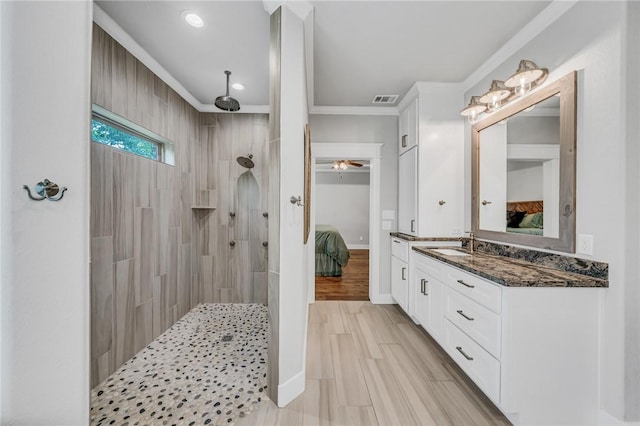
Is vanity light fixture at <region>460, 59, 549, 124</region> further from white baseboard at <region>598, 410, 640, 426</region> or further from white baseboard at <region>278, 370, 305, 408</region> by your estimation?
white baseboard at <region>278, 370, 305, 408</region>

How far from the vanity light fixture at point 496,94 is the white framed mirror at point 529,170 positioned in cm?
8

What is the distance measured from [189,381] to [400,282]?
2293mm

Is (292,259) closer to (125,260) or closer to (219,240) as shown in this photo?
(125,260)

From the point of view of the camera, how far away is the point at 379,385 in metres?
1.70

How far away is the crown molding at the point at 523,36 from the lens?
1.57 metres

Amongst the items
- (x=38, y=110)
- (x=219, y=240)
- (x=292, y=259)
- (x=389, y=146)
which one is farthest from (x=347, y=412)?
(x=389, y=146)

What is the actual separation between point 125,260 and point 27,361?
57.5 inches

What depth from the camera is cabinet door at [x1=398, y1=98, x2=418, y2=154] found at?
274 centimetres

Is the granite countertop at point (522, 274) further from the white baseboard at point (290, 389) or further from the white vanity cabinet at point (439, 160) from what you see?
the white baseboard at point (290, 389)

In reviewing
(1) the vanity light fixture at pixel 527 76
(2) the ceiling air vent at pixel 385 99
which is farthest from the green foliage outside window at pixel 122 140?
(1) the vanity light fixture at pixel 527 76

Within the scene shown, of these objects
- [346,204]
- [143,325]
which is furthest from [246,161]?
[346,204]

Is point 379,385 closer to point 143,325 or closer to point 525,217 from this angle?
point 525,217

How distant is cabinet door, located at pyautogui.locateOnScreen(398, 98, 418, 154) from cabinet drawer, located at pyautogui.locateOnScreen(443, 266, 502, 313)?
1.57 m

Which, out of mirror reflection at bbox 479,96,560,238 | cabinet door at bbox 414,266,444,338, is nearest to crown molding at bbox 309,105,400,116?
mirror reflection at bbox 479,96,560,238
